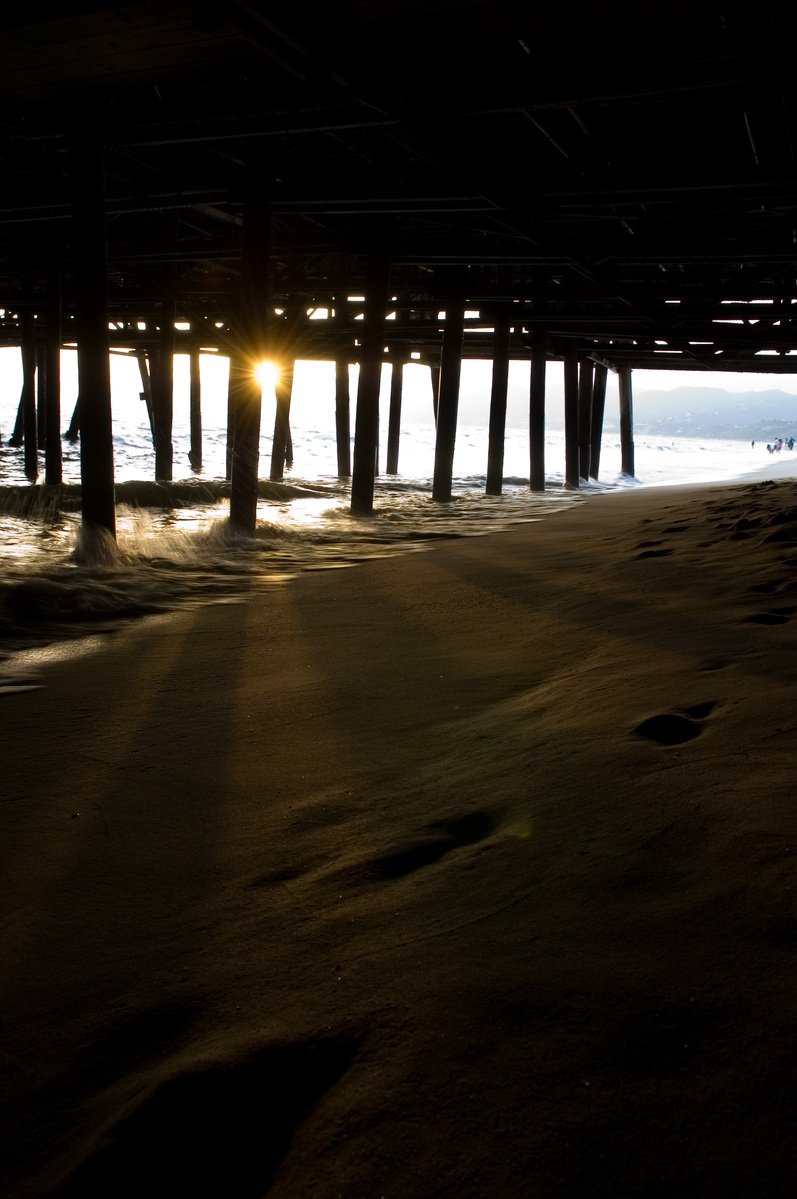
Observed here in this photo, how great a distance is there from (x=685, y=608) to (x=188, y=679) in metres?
2.15

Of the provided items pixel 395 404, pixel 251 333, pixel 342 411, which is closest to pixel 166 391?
pixel 251 333

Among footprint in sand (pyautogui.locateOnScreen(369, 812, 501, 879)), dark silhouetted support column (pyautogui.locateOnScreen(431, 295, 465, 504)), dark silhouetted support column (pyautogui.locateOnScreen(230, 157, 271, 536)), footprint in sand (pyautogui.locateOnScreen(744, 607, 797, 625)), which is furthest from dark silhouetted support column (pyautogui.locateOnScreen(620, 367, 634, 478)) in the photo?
footprint in sand (pyautogui.locateOnScreen(369, 812, 501, 879))

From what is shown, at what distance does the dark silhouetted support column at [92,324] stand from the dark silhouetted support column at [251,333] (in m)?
1.44

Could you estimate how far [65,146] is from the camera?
7617mm

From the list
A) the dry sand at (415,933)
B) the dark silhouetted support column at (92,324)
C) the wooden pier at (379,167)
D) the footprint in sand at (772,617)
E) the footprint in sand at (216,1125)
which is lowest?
the footprint in sand at (216,1125)

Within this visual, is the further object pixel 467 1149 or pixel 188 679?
pixel 188 679

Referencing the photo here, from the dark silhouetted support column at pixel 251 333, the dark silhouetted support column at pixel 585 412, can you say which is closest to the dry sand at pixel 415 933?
the dark silhouetted support column at pixel 251 333

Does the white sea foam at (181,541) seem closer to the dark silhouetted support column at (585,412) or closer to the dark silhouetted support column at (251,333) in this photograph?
the dark silhouetted support column at (251,333)

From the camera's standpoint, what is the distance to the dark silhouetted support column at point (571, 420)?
1894 cm

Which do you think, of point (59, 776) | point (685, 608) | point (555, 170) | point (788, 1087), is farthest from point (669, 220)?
point (788, 1087)

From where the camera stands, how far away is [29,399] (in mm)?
17047

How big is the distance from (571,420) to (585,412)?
2.45 metres

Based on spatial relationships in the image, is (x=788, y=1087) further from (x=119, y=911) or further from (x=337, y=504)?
(x=337, y=504)

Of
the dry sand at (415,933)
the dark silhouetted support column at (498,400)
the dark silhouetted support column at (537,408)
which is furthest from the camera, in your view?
the dark silhouetted support column at (537,408)
